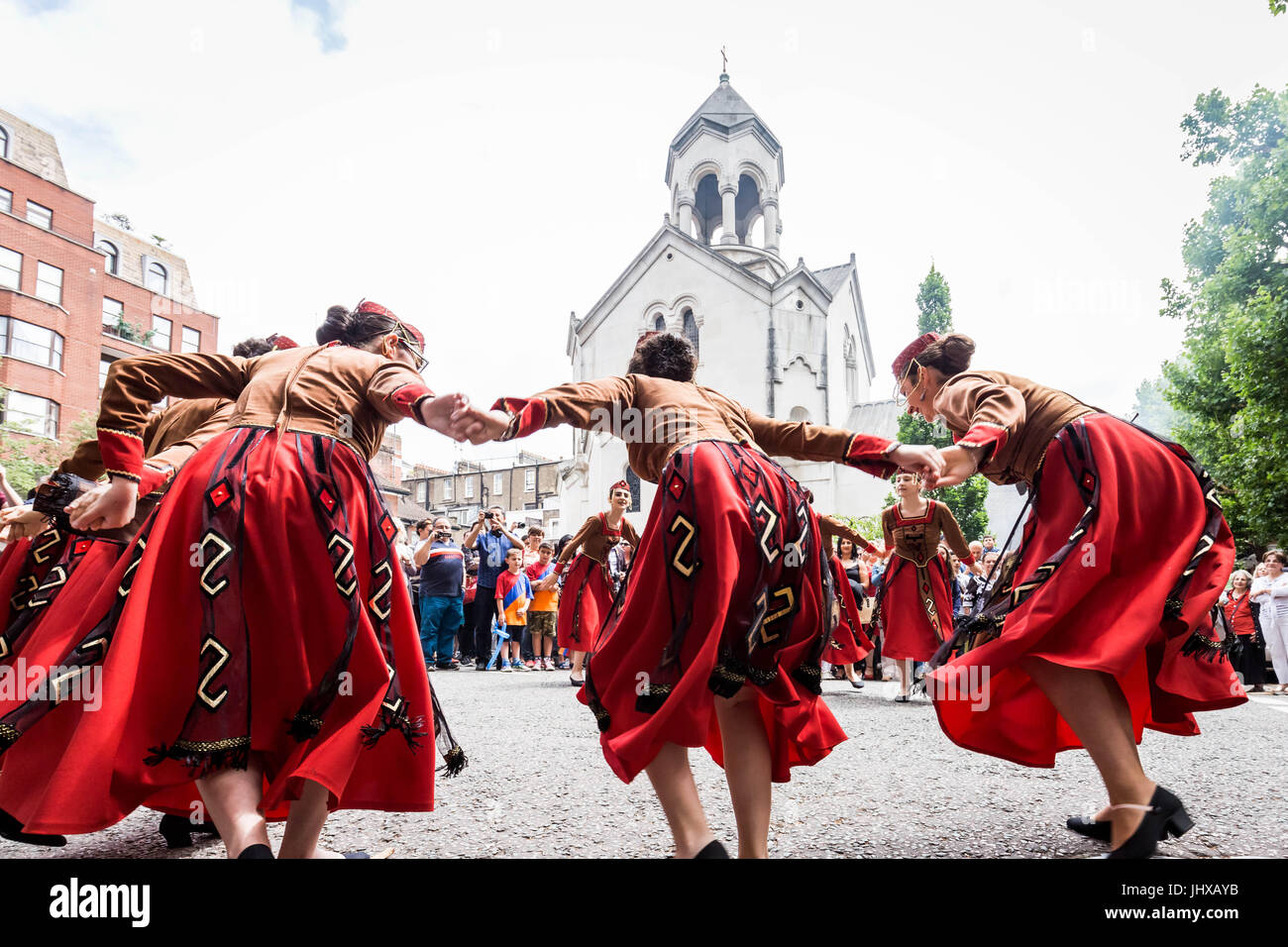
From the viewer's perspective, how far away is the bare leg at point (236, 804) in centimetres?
212

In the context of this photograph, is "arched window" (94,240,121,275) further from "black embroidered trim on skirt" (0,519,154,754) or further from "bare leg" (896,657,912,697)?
"black embroidered trim on skirt" (0,519,154,754)

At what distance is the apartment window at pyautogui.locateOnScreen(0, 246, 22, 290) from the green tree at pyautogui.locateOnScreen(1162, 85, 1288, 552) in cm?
4225

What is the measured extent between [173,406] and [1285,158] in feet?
82.6

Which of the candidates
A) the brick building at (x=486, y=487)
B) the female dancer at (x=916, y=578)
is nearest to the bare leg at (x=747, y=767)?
the female dancer at (x=916, y=578)

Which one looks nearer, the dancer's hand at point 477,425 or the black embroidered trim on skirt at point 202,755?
the black embroidered trim on skirt at point 202,755

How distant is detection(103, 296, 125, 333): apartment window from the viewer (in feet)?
131

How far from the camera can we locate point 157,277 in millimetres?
45469

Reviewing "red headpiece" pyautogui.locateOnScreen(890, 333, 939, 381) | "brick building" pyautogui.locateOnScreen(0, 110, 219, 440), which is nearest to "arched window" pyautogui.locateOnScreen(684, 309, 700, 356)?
"brick building" pyautogui.locateOnScreen(0, 110, 219, 440)

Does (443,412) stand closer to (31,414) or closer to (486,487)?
(31,414)

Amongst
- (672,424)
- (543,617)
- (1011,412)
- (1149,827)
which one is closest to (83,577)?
(672,424)

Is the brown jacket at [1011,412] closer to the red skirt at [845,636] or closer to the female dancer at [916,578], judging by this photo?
the female dancer at [916,578]

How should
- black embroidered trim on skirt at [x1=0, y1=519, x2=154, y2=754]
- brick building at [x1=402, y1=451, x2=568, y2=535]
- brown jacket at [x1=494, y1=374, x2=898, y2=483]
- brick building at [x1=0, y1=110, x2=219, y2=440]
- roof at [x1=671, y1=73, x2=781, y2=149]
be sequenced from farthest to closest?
brick building at [x1=402, y1=451, x2=568, y2=535] → roof at [x1=671, y1=73, x2=781, y2=149] → brick building at [x1=0, y1=110, x2=219, y2=440] → brown jacket at [x1=494, y1=374, x2=898, y2=483] → black embroidered trim on skirt at [x1=0, y1=519, x2=154, y2=754]

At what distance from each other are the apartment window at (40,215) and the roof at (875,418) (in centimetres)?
3700
